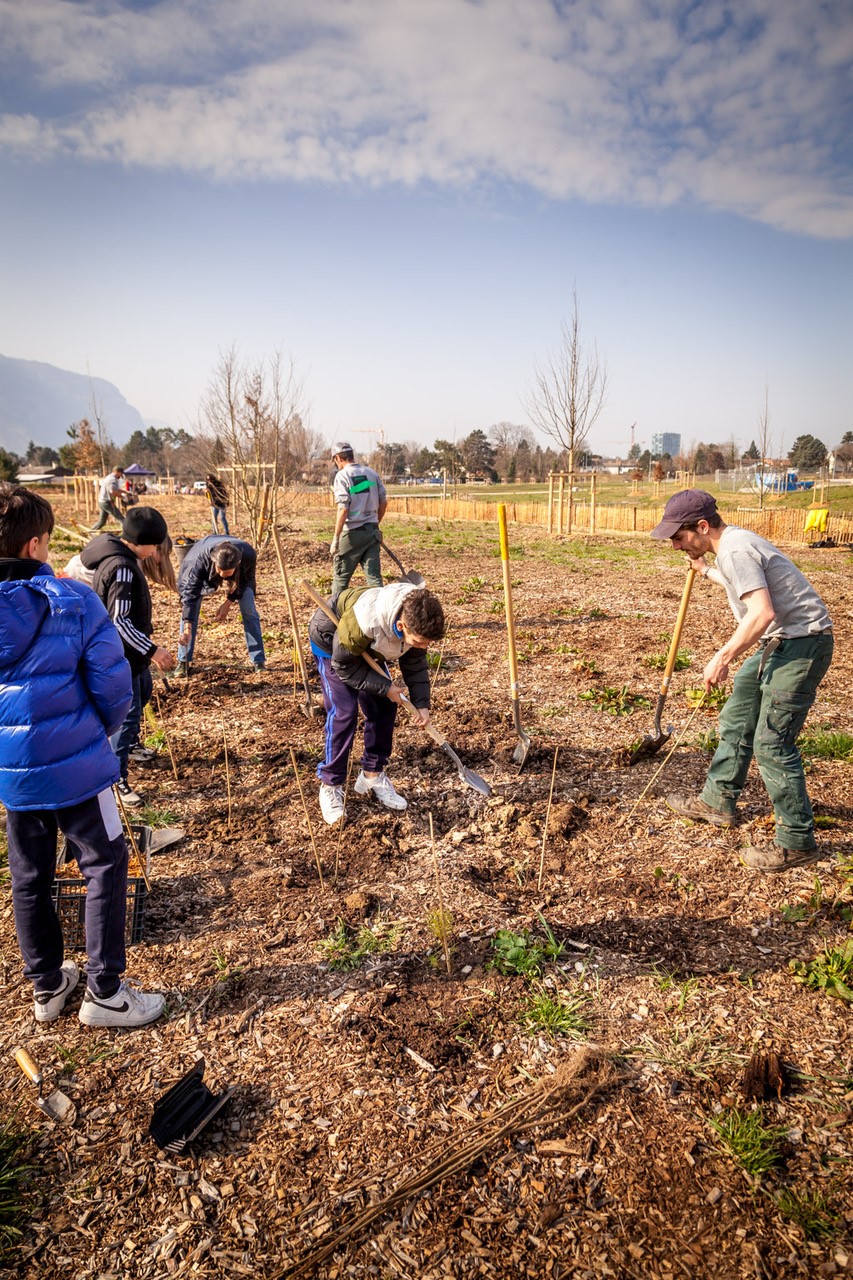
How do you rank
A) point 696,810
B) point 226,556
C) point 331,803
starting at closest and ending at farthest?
1. point 696,810
2. point 331,803
3. point 226,556

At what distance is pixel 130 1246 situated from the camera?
1999 millimetres

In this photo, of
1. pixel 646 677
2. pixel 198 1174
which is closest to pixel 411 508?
pixel 646 677

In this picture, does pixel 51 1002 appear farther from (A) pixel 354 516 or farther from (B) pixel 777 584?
(A) pixel 354 516

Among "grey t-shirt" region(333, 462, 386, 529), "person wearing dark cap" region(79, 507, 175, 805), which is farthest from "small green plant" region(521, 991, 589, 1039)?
"grey t-shirt" region(333, 462, 386, 529)

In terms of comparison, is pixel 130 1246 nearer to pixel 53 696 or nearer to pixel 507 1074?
pixel 507 1074

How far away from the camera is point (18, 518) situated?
2.42 metres

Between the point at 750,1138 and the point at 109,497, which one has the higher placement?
the point at 109,497

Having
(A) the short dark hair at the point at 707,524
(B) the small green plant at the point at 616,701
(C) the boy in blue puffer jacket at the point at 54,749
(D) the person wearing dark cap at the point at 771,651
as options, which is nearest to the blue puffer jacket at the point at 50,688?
(C) the boy in blue puffer jacket at the point at 54,749

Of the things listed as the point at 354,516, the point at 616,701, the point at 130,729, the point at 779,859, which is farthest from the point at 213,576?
the point at 779,859

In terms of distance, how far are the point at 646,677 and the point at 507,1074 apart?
15.5 ft

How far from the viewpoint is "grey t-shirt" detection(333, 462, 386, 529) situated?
707 cm

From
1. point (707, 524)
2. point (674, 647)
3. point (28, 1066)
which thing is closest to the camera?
point (28, 1066)

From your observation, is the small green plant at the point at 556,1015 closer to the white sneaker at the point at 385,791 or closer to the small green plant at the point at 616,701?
the white sneaker at the point at 385,791

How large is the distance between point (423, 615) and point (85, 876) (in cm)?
179
